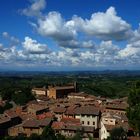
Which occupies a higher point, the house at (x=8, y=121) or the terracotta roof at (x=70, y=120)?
the terracotta roof at (x=70, y=120)

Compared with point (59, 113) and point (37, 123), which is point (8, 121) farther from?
point (59, 113)

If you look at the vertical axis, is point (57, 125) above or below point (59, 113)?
below

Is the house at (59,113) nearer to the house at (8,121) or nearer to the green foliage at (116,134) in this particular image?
the house at (8,121)

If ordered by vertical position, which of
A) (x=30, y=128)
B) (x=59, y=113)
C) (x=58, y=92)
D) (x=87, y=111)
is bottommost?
(x=30, y=128)

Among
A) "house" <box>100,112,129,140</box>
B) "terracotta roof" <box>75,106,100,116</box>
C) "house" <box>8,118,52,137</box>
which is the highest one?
"terracotta roof" <box>75,106,100,116</box>

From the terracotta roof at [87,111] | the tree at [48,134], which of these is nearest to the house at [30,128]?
the tree at [48,134]

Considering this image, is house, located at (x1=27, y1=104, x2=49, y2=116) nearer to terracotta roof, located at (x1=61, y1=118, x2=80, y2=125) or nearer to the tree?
terracotta roof, located at (x1=61, y1=118, x2=80, y2=125)

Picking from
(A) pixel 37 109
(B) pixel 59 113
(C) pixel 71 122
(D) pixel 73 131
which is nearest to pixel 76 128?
(D) pixel 73 131

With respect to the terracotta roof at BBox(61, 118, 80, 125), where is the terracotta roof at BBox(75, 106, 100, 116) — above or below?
above

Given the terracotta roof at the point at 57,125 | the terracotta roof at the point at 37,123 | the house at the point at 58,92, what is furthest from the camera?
the house at the point at 58,92

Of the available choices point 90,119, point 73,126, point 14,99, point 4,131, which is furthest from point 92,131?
point 14,99

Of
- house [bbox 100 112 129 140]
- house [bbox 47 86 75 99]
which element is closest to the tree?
house [bbox 100 112 129 140]

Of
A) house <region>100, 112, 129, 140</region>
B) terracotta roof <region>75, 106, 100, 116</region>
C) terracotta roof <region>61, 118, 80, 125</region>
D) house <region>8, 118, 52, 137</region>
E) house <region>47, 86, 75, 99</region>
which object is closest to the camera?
house <region>100, 112, 129, 140</region>

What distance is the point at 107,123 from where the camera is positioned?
52.0 m
